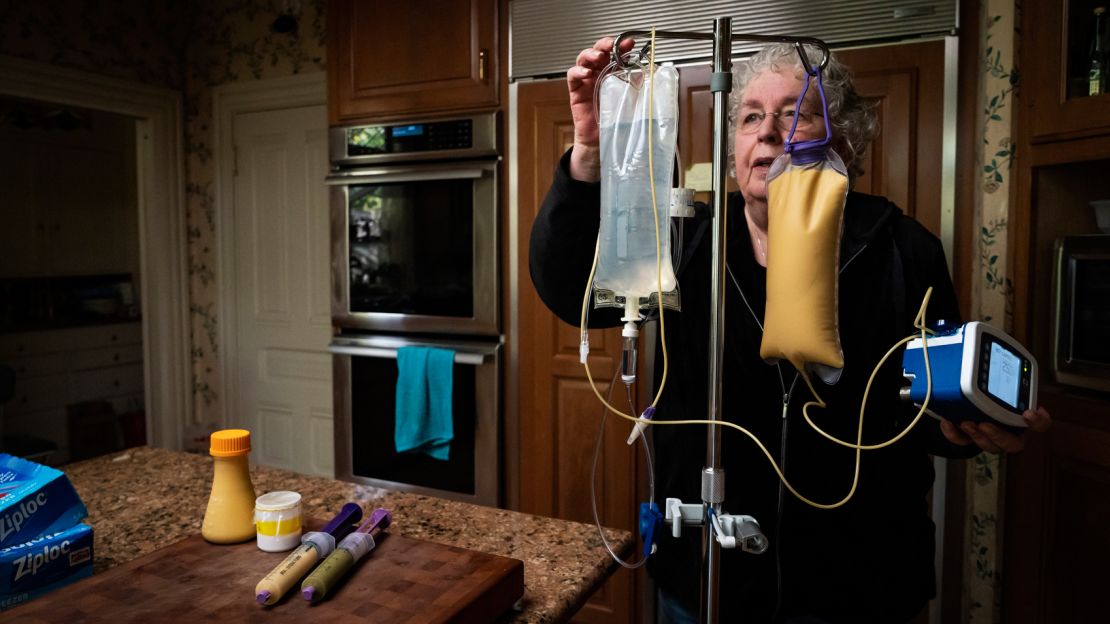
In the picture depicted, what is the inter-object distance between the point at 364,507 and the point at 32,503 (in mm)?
404

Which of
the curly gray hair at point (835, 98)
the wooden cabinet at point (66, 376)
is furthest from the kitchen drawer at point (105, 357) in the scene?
the curly gray hair at point (835, 98)

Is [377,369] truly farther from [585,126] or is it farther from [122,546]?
[585,126]

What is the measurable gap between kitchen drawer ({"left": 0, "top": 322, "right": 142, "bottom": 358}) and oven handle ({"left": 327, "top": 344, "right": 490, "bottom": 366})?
2388mm

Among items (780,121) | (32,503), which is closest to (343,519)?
(32,503)

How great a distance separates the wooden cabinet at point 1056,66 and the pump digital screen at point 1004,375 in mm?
1089

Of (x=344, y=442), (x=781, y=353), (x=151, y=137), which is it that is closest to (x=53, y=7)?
(x=151, y=137)

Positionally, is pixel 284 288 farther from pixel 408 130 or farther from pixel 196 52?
pixel 408 130

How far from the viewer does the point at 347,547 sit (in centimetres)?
A: 77

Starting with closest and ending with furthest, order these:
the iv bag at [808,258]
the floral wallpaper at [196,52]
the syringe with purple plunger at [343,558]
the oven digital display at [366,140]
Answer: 1. the iv bag at [808,258]
2. the syringe with purple plunger at [343,558]
3. the oven digital display at [366,140]
4. the floral wallpaper at [196,52]

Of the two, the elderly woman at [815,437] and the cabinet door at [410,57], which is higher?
the cabinet door at [410,57]

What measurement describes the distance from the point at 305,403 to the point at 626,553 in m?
2.58

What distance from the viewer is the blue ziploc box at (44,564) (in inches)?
28.9

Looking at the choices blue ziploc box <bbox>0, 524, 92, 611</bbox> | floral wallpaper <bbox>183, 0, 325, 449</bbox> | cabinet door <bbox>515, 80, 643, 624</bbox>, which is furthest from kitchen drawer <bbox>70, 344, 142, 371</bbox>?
blue ziploc box <bbox>0, 524, 92, 611</bbox>

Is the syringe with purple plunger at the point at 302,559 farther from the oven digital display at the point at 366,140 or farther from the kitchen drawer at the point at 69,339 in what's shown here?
the kitchen drawer at the point at 69,339
